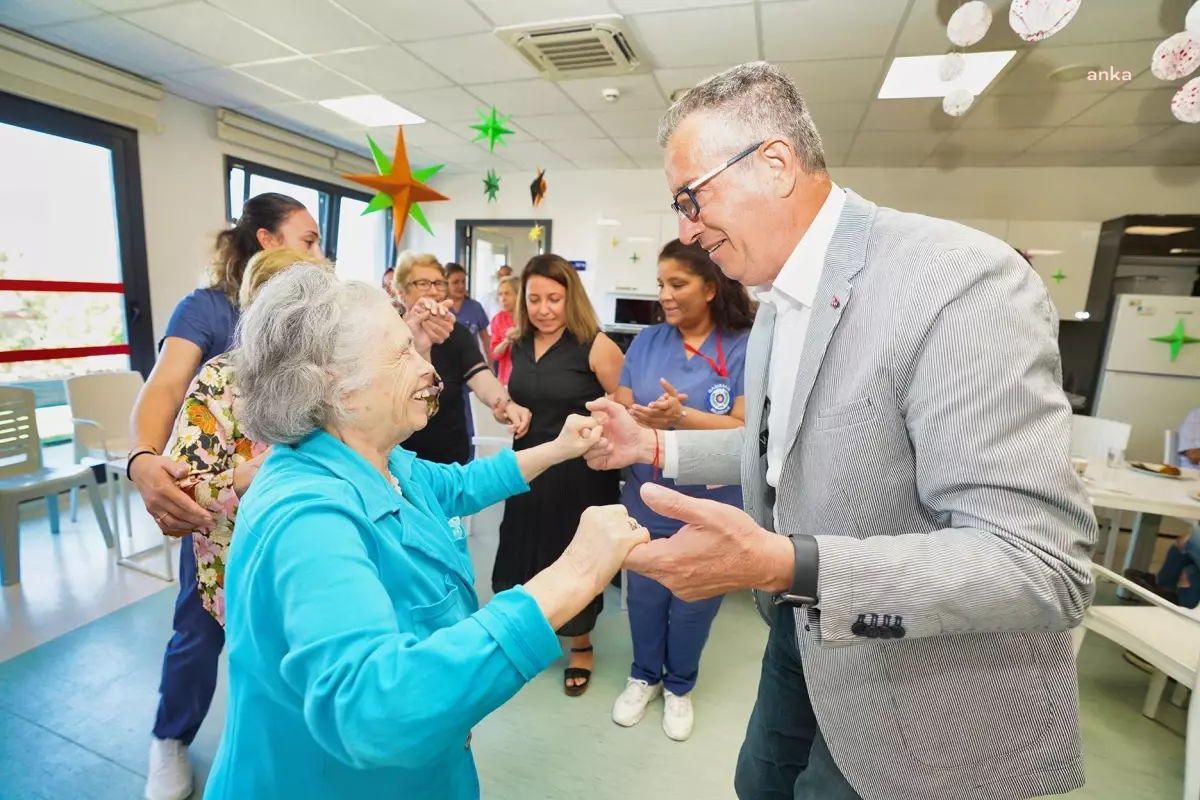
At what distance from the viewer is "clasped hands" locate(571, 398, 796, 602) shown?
28.7 inches

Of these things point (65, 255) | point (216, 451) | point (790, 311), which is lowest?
point (216, 451)

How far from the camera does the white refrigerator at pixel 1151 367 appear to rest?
452 centimetres

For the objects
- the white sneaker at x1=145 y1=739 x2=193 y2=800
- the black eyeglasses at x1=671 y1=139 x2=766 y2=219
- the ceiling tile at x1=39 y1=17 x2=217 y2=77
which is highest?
the ceiling tile at x1=39 y1=17 x2=217 y2=77

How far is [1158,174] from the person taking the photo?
4.96 meters

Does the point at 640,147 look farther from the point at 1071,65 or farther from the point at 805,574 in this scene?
the point at 805,574

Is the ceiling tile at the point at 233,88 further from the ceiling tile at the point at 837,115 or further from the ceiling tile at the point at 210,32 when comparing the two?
the ceiling tile at the point at 837,115

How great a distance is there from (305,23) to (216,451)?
303 centimetres

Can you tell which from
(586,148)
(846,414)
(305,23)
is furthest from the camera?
(586,148)

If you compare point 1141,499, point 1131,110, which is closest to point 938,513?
point 1141,499

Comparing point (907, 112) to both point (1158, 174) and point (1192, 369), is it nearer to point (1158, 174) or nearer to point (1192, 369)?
point (1158, 174)

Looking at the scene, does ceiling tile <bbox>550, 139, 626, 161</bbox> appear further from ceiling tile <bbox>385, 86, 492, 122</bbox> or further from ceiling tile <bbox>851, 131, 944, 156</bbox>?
ceiling tile <bbox>851, 131, 944, 156</bbox>

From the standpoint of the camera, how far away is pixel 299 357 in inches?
38.9

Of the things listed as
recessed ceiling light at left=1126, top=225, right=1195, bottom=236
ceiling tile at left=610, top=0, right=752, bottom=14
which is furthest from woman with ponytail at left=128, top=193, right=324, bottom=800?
recessed ceiling light at left=1126, top=225, right=1195, bottom=236

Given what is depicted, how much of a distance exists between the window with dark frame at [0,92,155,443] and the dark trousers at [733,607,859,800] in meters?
5.14
